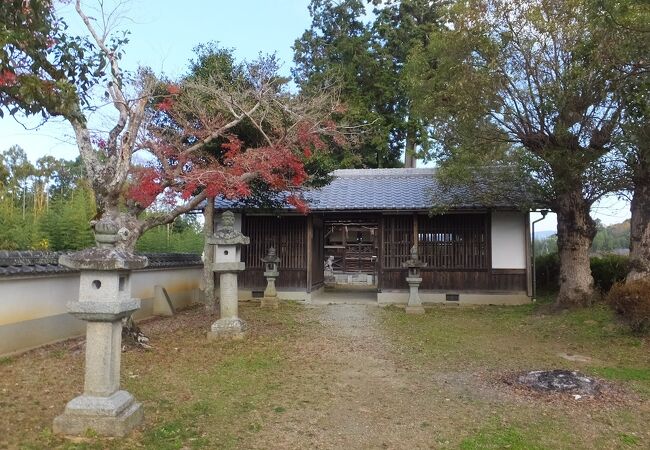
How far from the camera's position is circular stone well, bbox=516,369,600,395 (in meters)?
5.86

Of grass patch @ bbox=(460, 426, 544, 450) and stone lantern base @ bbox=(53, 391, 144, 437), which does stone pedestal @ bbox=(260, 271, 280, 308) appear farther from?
grass patch @ bbox=(460, 426, 544, 450)

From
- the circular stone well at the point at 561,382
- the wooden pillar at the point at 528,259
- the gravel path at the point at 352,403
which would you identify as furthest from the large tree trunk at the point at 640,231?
the gravel path at the point at 352,403

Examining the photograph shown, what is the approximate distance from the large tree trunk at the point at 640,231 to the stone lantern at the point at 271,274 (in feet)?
29.2

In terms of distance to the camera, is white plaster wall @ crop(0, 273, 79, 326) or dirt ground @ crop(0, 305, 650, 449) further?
white plaster wall @ crop(0, 273, 79, 326)

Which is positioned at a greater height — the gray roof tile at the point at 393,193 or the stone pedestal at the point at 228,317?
the gray roof tile at the point at 393,193

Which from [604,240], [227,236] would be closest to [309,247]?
[227,236]

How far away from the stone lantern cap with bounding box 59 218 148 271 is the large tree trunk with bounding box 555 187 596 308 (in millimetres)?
10192

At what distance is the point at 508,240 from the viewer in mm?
14914

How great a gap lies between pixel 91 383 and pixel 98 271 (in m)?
1.01

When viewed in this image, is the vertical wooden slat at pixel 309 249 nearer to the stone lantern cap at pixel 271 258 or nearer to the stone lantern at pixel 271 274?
the stone lantern at pixel 271 274

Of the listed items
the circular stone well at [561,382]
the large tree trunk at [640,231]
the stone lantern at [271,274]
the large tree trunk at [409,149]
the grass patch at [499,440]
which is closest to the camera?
the grass patch at [499,440]

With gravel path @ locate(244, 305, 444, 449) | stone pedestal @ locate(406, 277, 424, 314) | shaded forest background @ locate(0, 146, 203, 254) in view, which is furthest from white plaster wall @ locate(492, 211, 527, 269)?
shaded forest background @ locate(0, 146, 203, 254)

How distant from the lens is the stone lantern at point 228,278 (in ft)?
29.6

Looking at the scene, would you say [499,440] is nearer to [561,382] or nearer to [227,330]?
[561,382]
